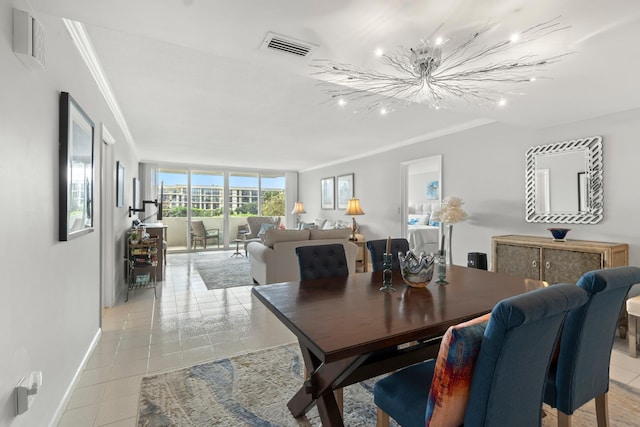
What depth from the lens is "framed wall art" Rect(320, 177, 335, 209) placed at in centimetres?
786

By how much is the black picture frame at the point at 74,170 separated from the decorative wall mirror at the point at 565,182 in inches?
177

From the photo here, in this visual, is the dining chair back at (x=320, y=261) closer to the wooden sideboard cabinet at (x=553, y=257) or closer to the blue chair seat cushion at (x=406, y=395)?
the blue chair seat cushion at (x=406, y=395)

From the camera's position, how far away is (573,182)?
3.43m

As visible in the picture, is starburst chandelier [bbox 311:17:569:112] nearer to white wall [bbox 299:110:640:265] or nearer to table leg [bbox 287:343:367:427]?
white wall [bbox 299:110:640:265]

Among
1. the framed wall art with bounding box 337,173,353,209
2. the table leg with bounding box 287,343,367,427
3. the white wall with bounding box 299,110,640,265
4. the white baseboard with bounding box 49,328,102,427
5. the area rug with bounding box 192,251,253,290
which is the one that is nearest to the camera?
the table leg with bounding box 287,343,367,427

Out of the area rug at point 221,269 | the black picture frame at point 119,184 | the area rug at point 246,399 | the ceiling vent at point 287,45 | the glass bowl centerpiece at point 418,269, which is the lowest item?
the area rug at point 246,399

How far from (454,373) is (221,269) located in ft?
18.1

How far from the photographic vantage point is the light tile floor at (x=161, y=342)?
1925 millimetres

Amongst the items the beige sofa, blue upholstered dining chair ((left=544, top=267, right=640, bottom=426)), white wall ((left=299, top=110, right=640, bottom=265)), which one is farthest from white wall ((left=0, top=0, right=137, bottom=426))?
white wall ((left=299, top=110, right=640, bottom=265))

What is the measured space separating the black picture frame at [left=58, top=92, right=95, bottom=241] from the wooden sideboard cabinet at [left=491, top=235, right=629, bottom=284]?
401 cm

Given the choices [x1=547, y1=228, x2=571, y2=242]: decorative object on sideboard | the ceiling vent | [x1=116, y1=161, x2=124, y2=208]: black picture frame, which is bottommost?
[x1=547, y1=228, x2=571, y2=242]: decorative object on sideboard

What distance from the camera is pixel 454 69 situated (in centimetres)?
215

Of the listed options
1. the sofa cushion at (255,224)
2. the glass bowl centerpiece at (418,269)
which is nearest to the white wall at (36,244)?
the glass bowl centerpiece at (418,269)

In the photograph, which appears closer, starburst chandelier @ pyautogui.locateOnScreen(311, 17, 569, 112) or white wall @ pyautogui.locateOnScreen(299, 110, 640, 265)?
starburst chandelier @ pyautogui.locateOnScreen(311, 17, 569, 112)
